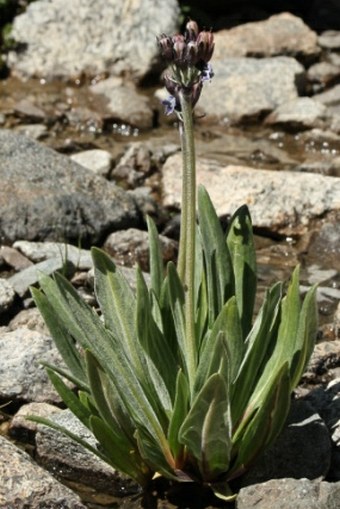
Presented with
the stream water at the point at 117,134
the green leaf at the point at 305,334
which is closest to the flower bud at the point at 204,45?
the green leaf at the point at 305,334

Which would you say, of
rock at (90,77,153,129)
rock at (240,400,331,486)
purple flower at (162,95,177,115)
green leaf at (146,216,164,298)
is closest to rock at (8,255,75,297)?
green leaf at (146,216,164,298)

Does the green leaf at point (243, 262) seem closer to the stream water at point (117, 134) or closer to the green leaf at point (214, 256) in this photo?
the green leaf at point (214, 256)

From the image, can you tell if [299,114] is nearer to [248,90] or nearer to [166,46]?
[248,90]

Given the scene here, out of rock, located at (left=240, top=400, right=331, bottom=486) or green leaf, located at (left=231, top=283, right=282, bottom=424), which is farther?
rock, located at (left=240, top=400, right=331, bottom=486)

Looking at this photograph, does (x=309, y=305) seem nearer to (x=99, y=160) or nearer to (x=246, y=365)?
(x=246, y=365)

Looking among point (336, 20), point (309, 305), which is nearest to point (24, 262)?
point (309, 305)

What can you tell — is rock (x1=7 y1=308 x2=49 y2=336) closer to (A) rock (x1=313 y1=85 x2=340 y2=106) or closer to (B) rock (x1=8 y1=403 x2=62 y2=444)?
(B) rock (x1=8 y1=403 x2=62 y2=444)
